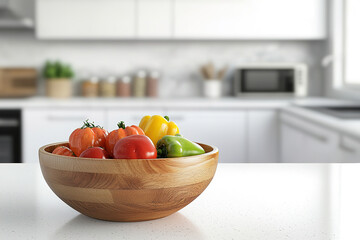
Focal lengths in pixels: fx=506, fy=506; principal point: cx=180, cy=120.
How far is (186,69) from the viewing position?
4254mm

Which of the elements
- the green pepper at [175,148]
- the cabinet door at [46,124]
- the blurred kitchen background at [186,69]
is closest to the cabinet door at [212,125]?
the blurred kitchen background at [186,69]

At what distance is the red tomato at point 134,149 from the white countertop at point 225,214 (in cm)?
12

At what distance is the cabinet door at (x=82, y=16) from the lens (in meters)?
3.84

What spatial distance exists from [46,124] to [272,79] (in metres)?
1.73

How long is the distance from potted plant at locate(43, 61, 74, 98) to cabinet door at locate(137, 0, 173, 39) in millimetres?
674

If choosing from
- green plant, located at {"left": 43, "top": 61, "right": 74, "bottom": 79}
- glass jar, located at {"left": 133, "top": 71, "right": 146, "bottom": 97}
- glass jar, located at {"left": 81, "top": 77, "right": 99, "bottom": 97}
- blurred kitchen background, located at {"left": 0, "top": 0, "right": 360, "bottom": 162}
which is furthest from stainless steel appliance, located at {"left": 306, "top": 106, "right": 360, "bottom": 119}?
green plant, located at {"left": 43, "top": 61, "right": 74, "bottom": 79}

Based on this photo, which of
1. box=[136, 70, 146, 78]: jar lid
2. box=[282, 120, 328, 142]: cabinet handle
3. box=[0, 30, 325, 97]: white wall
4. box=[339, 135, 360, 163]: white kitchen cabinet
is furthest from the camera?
box=[0, 30, 325, 97]: white wall

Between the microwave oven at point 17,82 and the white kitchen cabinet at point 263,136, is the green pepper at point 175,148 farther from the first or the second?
the microwave oven at point 17,82

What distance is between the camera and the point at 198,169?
87cm

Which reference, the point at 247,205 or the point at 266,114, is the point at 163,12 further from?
the point at 247,205

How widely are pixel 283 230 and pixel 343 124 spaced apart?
5.50ft

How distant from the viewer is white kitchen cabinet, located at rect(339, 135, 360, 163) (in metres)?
2.17

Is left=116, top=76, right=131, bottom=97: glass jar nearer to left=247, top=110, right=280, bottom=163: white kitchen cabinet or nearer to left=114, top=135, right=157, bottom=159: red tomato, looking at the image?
left=247, top=110, right=280, bottom=163: white kitchen cabinet

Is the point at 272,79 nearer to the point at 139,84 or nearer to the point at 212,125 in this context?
the point at 212,125
